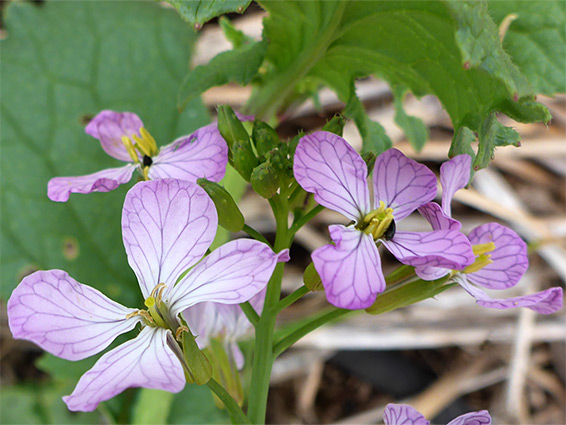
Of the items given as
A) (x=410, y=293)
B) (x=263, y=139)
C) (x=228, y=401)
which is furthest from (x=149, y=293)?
(x=410, y=293)

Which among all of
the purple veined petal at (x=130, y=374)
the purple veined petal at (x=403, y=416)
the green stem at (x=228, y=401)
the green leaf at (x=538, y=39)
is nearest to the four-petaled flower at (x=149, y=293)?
the purple veined petal at (x=130, y=374)

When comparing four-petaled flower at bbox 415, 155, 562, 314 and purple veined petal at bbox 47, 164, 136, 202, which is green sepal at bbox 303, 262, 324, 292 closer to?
four-petaled flower at bbox 415, 155, 562, 314

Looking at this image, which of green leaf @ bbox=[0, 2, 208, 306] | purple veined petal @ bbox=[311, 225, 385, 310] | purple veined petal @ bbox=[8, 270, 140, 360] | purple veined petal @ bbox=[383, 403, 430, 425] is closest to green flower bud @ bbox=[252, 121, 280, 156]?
purple veined petal @ bbox=[311, 225, 385, 310]

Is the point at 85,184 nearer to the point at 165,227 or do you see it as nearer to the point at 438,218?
the point at 165,227

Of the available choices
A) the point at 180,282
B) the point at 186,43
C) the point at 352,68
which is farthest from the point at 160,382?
the point at 186,43

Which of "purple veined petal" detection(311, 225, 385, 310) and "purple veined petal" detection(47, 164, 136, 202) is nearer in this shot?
"purple veined petal" detection(311, 225, 385, 310)

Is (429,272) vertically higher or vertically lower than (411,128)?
higher
